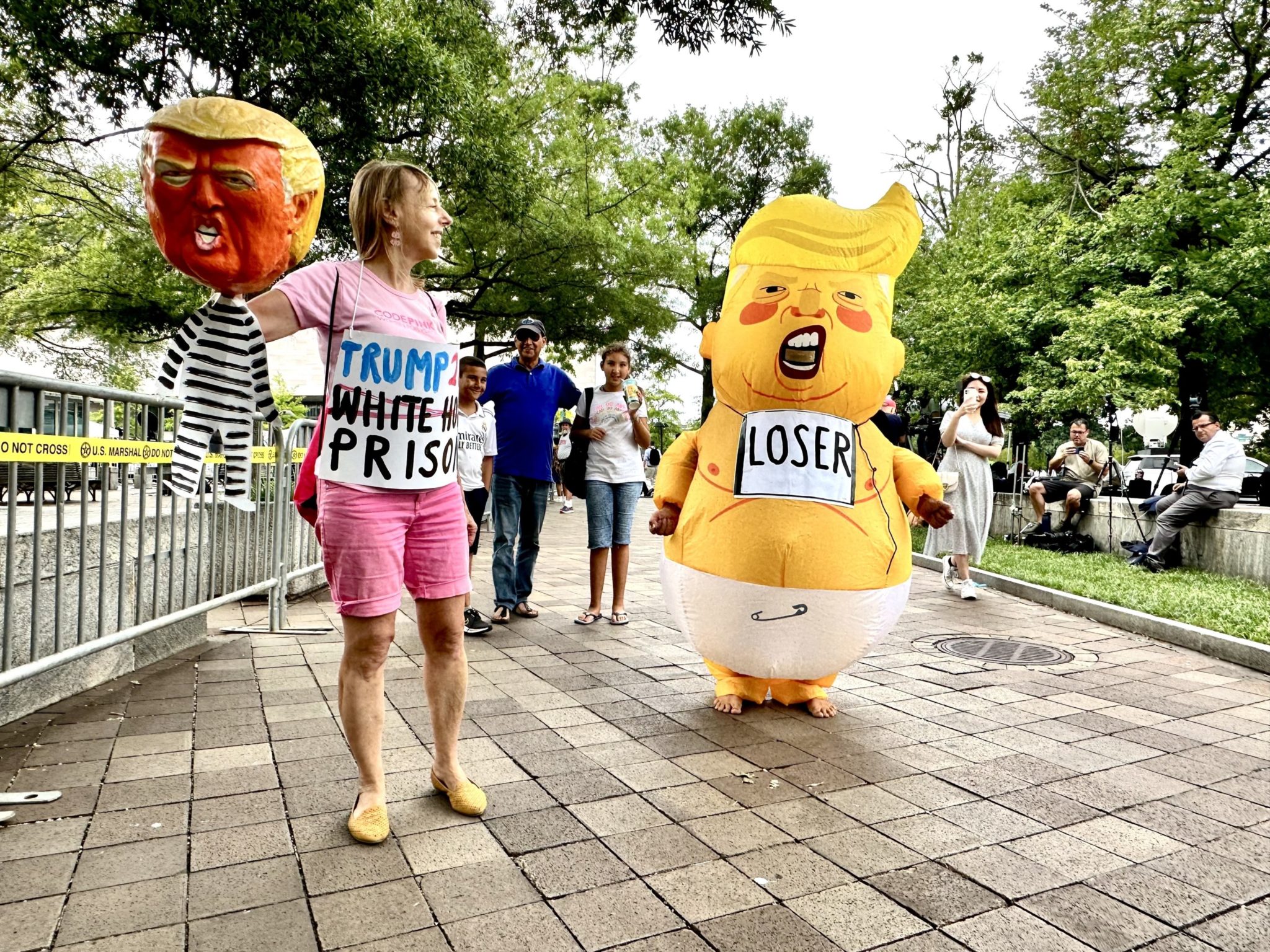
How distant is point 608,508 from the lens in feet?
20.4

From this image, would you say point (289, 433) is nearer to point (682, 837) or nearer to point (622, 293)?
point (682, 837)

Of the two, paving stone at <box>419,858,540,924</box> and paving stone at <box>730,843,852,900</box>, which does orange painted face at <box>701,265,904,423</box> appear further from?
paving stone at <box>419,858,540,924</box>

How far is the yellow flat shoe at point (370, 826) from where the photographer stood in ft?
8.73

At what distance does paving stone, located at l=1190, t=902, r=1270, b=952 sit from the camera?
226 cm

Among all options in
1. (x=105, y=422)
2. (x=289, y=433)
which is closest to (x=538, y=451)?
(x=289, y=433)

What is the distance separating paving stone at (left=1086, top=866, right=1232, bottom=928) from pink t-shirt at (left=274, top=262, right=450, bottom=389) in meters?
2.71

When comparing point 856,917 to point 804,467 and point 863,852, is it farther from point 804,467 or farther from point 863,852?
point 804,467

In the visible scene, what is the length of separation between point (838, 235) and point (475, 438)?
128 inches

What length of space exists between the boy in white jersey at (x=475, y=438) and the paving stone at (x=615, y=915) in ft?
11.7

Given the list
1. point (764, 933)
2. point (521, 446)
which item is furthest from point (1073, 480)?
point (764, 933)

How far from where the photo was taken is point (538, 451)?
619cm

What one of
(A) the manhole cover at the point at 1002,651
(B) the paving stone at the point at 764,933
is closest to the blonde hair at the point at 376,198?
(B) the paving stone at the point at 764,933

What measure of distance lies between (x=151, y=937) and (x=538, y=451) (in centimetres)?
Result: 430

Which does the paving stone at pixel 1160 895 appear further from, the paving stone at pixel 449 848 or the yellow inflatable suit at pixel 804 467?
the paving stone at pixel 449 848
